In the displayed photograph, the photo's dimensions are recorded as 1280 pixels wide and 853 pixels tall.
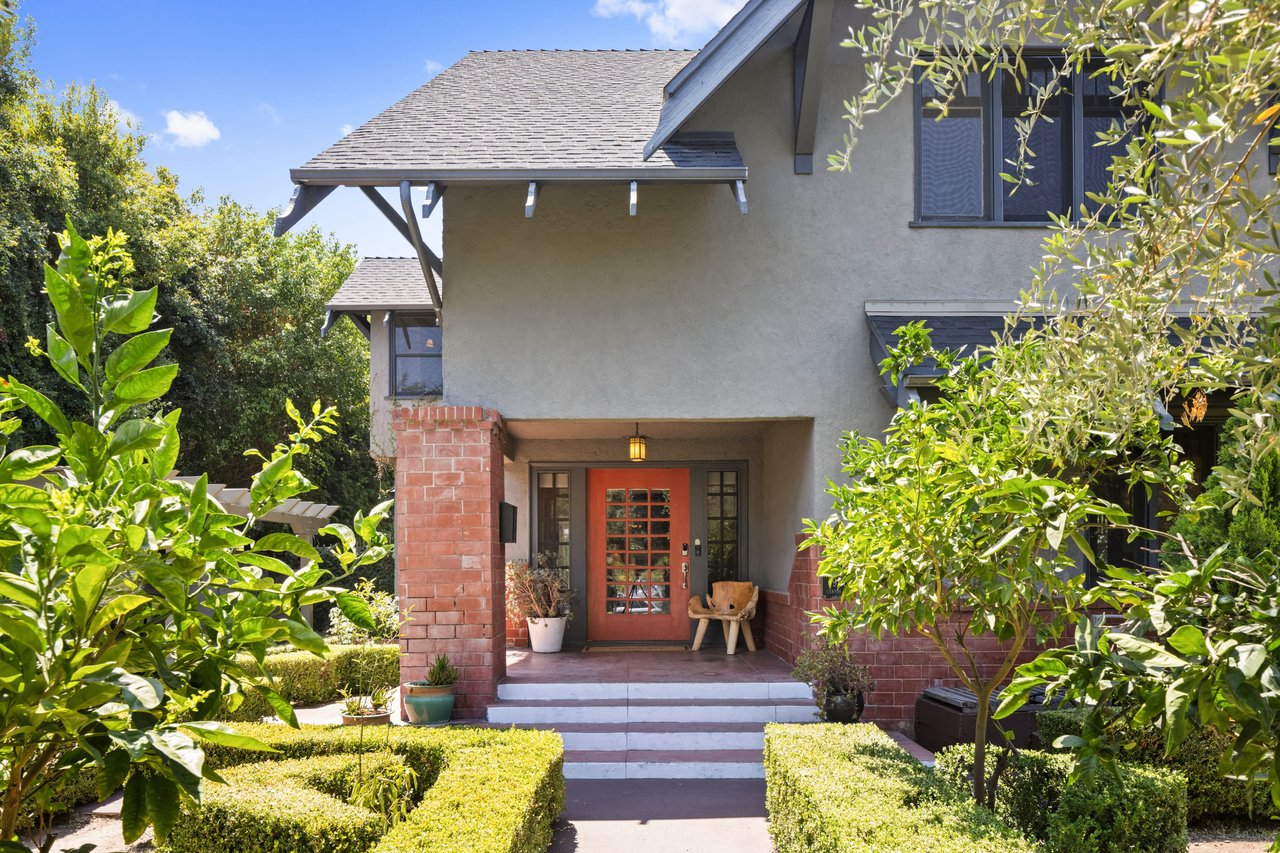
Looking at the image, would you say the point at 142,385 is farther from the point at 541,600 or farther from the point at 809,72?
the point at 541,600

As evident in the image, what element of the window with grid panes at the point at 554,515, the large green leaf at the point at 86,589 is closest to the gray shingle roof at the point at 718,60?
the window with grid panes at the point at 554,515

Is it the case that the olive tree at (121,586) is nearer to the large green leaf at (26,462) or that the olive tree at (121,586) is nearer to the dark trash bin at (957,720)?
the large green leaf at (26,462)

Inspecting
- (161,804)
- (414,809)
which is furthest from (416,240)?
(161,804)

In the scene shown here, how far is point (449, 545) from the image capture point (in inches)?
328

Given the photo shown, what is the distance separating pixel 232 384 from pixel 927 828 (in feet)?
66.4

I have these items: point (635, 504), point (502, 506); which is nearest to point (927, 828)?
point (502, 506)

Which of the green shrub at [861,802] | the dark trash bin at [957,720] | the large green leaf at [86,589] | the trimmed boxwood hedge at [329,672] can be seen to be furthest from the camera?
the trimmed boxwood hedge at [329,672]

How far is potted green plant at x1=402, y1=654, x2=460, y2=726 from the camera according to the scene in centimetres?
791

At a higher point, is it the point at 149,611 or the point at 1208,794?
the point at 149,611

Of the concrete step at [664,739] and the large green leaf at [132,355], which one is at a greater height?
the large green leaf at [132,355]

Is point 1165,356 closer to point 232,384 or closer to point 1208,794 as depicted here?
point 1208,794

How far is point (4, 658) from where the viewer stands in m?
1.12

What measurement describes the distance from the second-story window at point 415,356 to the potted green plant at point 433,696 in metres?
7.54

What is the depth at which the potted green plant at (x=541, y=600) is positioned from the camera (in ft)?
38.0
